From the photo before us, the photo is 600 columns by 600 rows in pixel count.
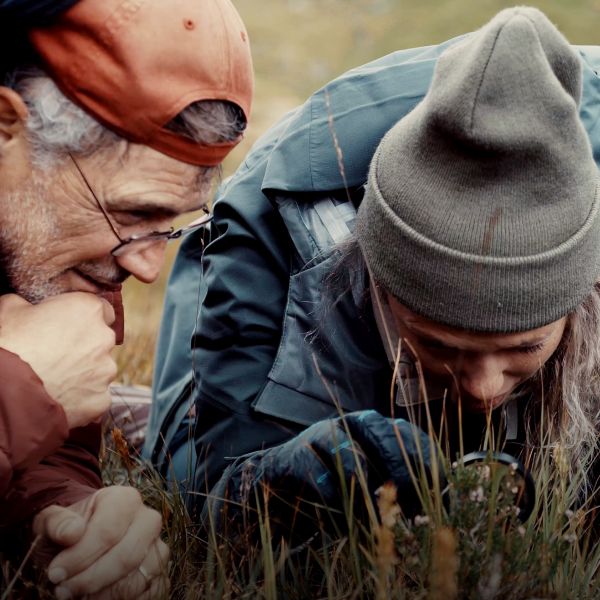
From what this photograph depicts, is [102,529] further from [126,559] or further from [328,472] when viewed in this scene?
[328,472]

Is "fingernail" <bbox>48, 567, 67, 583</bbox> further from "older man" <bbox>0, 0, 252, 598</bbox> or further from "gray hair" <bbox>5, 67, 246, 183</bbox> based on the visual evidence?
"gray hair" <bbox>5, 67, 246, 183</bbox>

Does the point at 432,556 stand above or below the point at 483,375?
above

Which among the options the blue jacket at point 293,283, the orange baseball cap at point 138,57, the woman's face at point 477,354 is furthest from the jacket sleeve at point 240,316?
the orange baseball cap at point 138,57

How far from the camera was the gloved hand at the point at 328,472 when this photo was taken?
8.46ft

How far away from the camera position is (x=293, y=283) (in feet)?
11.4

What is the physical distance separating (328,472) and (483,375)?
56cm

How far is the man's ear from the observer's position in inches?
106

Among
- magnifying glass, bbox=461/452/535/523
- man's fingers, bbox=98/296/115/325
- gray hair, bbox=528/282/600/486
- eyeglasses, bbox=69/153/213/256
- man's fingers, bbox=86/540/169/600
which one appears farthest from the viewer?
gray hair, bbox=528/282/600/486

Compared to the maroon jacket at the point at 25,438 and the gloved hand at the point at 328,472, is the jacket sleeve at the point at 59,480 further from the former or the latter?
the gloved hand at the point at 328,472

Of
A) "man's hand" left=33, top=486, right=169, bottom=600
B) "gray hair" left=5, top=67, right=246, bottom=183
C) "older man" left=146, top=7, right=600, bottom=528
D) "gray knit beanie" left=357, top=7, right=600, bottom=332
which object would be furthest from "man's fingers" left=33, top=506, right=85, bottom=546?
"gray knit beanie" left=357, top=7, right=600, bottom=332

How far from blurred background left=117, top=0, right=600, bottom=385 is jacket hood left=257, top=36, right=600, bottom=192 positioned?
9.49 metres

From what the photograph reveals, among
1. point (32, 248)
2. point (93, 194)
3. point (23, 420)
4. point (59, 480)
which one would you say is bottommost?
point (59, 480)

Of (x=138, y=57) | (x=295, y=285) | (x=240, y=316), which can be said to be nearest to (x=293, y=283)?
(x=295, y=285)

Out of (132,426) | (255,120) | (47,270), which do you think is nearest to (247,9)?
(255,120)
